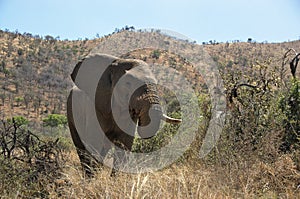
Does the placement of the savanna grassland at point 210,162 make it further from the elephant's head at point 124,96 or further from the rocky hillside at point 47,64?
the rocky hillside at point 47,64

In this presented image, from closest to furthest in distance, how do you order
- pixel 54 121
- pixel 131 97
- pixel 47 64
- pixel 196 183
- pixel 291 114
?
1. pixel 196 183
2. pixel 131 97
3. pixel 291 114
4. pixel 54 121
5. pixel 47 64

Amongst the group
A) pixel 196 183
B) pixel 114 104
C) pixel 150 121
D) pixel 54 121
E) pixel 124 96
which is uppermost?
pixel 124 96

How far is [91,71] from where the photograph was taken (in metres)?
7.70

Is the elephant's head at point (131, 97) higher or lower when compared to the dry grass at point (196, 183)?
higher

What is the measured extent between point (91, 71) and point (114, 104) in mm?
954

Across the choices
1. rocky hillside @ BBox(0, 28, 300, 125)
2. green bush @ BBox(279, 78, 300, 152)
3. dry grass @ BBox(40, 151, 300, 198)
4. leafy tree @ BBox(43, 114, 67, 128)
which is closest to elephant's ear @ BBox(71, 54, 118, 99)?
dry grass @ BBox(40, 151, 300, 198)

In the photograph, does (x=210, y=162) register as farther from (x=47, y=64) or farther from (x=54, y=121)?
(x=47, y=64)

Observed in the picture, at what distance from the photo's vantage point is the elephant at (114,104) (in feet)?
21.2

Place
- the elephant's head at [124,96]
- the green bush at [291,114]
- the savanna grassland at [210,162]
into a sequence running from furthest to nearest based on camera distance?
1. the green bush at [291,114]
2. the elephant's head at [124,96]
3. the savanna grassland at [210,162]

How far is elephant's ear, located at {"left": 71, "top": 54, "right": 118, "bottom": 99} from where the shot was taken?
298 inches

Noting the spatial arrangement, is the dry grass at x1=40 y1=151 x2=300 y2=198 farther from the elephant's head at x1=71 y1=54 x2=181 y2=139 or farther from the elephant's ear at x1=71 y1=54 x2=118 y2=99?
the elephant's ear at x1=71 y1=54 x2=118 y2=99

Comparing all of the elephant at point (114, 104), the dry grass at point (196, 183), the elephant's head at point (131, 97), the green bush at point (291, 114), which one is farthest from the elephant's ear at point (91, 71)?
the green bush at point (291, 114)

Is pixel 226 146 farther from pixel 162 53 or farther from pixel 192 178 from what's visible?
pixel 162 53

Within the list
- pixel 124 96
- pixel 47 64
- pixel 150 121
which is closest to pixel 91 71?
pixel 124 96
